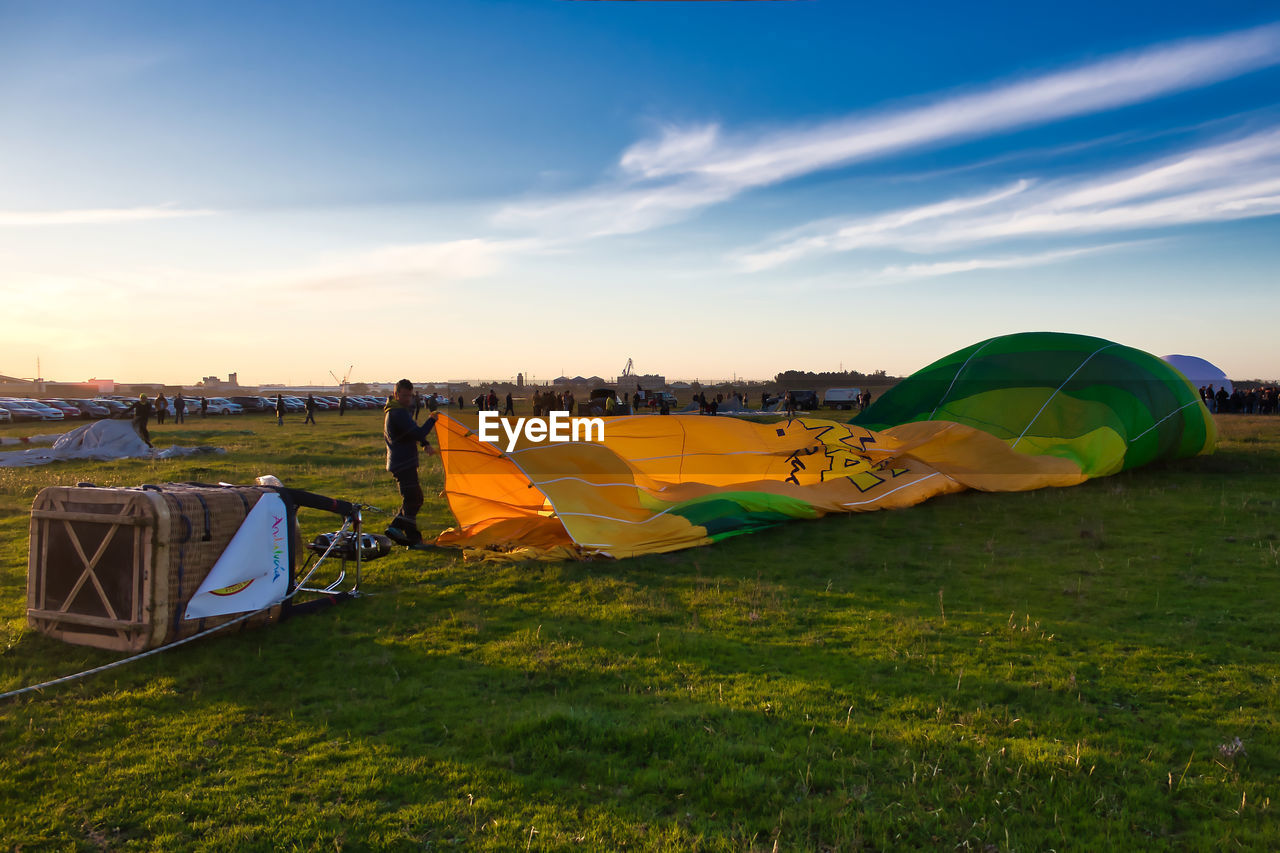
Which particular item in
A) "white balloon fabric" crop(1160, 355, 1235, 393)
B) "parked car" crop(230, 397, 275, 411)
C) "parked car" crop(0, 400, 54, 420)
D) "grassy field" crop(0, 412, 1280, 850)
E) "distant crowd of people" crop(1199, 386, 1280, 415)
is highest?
"white balloon fabric" crop(1160, 355, 1235, 393)

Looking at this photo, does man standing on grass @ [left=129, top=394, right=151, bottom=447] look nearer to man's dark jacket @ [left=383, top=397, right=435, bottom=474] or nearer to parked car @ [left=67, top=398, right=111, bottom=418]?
man's dark jacket @ [left=383, top=397, right=435, bottom=474]

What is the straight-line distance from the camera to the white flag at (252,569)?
18.5 feet

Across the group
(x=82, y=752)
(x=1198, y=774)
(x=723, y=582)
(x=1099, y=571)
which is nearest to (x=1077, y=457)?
(x=1099, y=571)

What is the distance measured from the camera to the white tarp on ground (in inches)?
773

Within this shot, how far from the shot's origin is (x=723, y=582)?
7.50 m

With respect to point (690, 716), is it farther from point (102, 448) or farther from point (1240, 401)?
point (1240, 401)

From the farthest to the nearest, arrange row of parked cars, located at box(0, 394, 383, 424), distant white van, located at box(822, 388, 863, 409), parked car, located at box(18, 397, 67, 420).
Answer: distant white van, located at box(822, 388, 863, 409) < parked car, located at box(18, 397, 67, 420) < row of parked cars, located at box(0, 394, 383, 424)

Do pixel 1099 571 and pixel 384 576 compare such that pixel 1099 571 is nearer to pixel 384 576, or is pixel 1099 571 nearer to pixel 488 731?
pixel 488 731

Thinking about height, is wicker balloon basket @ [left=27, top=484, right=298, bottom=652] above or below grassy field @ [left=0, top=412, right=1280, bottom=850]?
above

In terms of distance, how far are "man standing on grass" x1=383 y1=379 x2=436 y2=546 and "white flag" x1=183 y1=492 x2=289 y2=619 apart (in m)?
2.44

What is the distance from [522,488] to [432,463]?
849cm

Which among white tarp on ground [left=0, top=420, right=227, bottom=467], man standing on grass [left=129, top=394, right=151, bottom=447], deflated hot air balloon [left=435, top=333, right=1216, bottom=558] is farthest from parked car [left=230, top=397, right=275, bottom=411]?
deflated hot air balloon [left=435, top=333, right=1216, bottom=558]

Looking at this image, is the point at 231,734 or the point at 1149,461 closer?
the point at 231,734

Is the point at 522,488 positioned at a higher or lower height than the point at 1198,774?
higher
